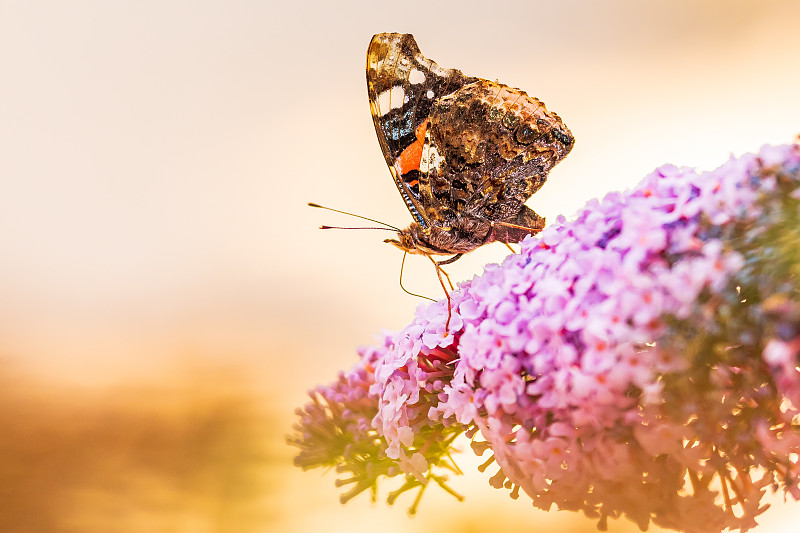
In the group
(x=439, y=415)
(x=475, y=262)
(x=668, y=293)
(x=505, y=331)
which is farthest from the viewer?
(x=475, y=262)

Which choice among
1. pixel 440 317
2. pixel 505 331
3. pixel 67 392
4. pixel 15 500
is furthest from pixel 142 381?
pixel 505 331

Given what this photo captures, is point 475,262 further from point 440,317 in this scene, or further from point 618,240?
point 618,240

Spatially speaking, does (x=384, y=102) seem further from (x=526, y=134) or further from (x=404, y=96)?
(x=526, y=134)

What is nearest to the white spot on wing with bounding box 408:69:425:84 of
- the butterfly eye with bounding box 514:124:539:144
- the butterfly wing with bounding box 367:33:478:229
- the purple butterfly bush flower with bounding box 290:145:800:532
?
the butterfly wing with bounding box 367:33:478:229

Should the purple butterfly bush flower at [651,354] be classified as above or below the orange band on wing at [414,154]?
below

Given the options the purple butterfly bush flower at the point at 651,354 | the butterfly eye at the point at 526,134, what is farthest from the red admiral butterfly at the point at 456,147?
the purple butterfly bush flower at the point at 651,354

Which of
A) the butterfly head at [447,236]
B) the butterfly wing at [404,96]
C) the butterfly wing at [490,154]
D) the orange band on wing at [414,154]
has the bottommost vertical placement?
the butterfly head at [447,236]

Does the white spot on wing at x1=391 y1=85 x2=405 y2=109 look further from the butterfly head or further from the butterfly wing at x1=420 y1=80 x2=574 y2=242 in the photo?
the butterfly head

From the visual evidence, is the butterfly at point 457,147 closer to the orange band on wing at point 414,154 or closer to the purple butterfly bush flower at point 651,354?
the orange band on wing at point 414,154
